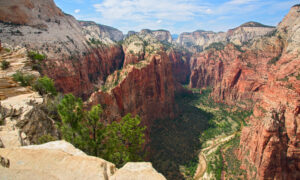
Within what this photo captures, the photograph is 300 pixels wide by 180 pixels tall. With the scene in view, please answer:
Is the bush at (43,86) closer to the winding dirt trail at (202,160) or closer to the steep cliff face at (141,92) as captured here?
the steep cliff face at (141,92)

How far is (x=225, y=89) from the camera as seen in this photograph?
88188mm

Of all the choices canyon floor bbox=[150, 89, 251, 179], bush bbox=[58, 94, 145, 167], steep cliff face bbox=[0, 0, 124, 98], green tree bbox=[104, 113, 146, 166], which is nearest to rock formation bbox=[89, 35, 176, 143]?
canyon floor bbox=[150, 89, 251, 179]

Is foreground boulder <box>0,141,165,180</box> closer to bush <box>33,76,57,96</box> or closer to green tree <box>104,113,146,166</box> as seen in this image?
green tree <box>104,113,146,166</box>

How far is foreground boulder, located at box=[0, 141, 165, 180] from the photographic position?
19.3 feet

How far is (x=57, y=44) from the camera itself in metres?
54.3

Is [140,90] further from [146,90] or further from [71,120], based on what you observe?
[71,120]

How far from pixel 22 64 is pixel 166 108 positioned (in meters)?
51.6

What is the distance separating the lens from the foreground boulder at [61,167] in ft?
19.3

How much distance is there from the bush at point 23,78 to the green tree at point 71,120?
11.3m

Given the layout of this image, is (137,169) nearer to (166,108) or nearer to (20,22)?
(166,108)

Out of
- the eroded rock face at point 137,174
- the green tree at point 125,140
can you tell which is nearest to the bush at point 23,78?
the green tree at point 125,140

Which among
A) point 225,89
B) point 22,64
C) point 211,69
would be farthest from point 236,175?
point 211,69

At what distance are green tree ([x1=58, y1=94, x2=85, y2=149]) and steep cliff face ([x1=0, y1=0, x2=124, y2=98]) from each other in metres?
32.4

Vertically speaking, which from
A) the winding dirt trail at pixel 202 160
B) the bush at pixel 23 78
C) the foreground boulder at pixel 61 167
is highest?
the bush at pixel 23 78
